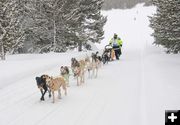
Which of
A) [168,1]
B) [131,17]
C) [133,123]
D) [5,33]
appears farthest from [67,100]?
[131,17]

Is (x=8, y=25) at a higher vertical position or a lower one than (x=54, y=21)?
lower

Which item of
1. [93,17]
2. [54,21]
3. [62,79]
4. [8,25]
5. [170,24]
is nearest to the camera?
[62,79]

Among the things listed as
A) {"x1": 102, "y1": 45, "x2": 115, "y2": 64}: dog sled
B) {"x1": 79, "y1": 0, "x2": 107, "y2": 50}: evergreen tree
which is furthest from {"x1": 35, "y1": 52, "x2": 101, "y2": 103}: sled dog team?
{"x1": 79, "y1": 0, "x2": 107, "y2": 50}: evergreen tree

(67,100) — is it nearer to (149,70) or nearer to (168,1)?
(149,70)

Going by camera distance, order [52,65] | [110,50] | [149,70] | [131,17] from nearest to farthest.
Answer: [149,70] < [52,65] < [110,50] < [131,17]

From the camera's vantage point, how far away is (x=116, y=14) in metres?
95.3

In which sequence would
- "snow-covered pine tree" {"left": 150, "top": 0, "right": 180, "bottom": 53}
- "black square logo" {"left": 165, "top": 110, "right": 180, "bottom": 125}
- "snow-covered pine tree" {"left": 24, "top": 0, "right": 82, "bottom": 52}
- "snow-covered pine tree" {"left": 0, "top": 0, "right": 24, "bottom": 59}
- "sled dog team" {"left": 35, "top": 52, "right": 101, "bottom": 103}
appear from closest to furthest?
"black square logo" {"left": 165, "top": 110, "right": 180, "bottom": 125} < "sled dog team" {"left": 35, "top": 52, "right": 101, "bottom": 103} < "snow-covered pine tree" {"left": 150, "top": 0, "right": 180, "bottom": 53} < "snow-covered pine tree" {"left": 0, "top": 0, "right": 24, "bottom": 59} < "snow-covered pine tree" {"left": 24, "top": 0, "right": 82, "bottom": 52}

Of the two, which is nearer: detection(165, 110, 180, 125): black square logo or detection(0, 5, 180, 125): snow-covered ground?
detection(165, 110, 180, 125): black square logo

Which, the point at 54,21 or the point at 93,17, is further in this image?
the point at 93,17

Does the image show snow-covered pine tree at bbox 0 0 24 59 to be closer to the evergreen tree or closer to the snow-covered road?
the evergreen tree

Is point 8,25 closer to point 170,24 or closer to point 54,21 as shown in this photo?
point 54,21

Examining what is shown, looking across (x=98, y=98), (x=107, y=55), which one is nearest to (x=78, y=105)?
(x=98, y=98)

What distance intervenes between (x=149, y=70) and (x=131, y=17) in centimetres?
7265

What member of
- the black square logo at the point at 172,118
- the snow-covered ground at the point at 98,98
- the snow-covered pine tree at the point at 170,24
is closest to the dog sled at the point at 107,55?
the snow-covered ground at the point at 98,98
